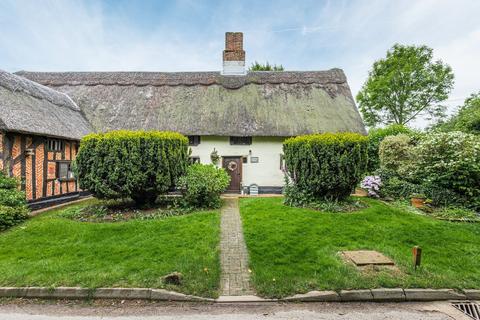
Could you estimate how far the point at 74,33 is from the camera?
1098cm

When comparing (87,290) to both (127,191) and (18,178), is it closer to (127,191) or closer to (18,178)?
(127,191)

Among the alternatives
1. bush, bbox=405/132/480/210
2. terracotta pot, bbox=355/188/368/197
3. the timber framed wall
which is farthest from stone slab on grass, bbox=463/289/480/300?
the timber framed wall

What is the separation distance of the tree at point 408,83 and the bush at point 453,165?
17.0m

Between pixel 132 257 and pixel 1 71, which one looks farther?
pixel 1 71

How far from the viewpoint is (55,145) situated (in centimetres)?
950

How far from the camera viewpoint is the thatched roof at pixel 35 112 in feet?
25.5

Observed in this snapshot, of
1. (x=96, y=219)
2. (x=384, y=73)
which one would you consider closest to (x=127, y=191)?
(x=96, y=219)

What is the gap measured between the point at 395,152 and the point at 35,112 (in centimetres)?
1550

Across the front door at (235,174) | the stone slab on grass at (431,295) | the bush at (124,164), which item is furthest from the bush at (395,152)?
the bush at (124,164)

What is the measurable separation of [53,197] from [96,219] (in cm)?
378

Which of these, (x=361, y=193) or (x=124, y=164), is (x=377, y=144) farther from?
(x=124, y=164)

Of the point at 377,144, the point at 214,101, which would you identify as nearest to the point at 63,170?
the point at 214,101

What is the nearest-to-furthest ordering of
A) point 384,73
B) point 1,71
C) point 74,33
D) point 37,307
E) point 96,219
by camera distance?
point 37,307 < point 96,219 < point 1,71 < point 74,33 < point 384,73

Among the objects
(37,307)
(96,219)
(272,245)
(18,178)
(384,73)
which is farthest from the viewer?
(384,73)
